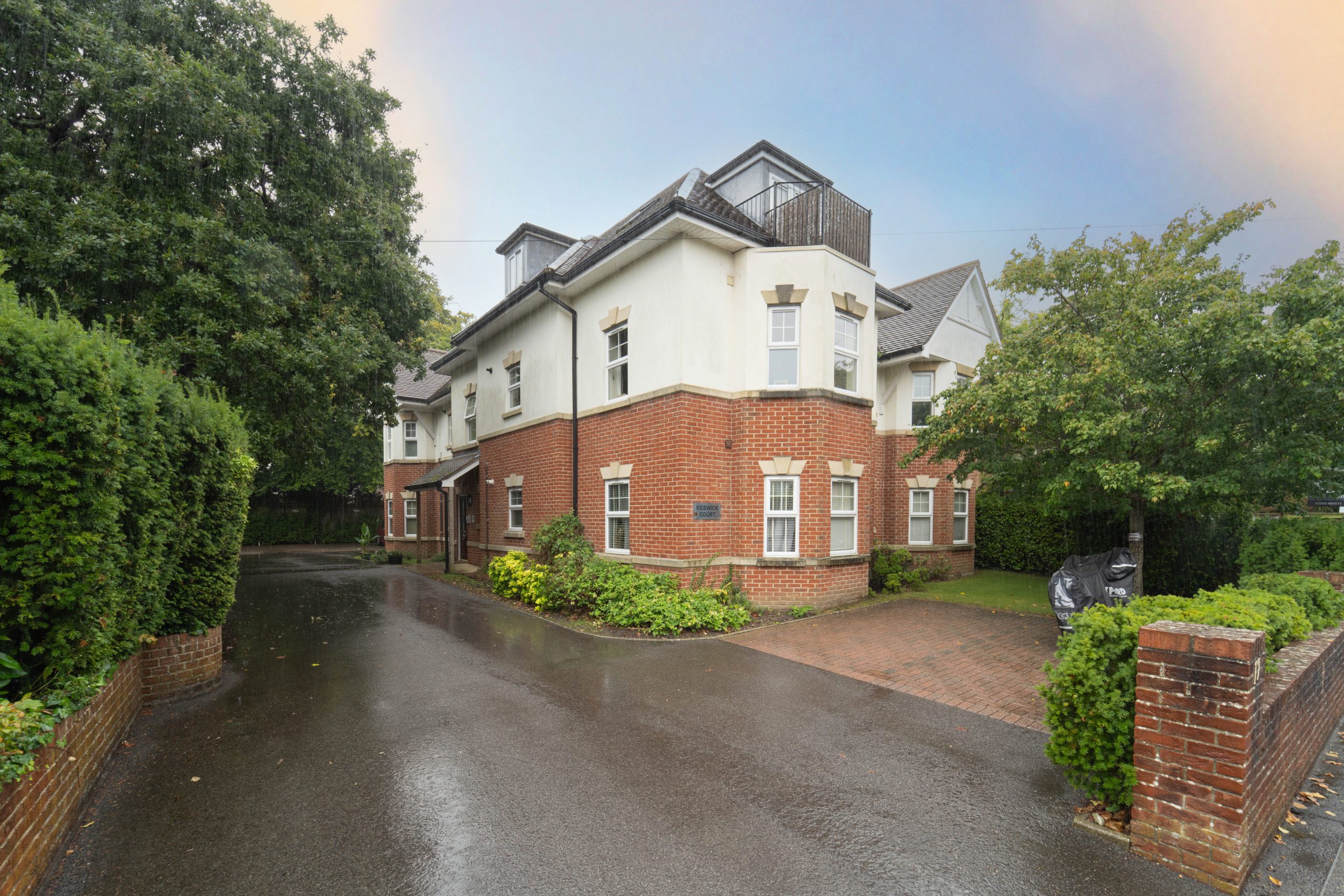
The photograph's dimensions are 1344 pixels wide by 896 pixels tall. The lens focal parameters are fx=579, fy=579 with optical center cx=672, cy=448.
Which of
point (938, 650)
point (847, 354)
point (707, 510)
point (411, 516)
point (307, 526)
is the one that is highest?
point (847, 354)

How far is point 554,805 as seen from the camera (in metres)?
4.02

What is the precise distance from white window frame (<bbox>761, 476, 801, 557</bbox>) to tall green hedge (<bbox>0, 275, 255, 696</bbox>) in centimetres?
839

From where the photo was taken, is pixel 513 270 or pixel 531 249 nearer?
pixel 531 249

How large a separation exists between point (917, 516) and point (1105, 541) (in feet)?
13.8

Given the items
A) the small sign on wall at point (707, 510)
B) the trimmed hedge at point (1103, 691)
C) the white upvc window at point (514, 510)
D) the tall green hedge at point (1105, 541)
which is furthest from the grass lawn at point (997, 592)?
the white upvc window at point (514, 510)

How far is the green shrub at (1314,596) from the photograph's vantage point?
553 cm

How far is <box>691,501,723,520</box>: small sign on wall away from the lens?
1033 centimetres

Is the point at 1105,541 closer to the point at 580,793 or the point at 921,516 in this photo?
the point at 921,516

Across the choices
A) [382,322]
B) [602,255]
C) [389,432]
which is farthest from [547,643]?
[389,432]

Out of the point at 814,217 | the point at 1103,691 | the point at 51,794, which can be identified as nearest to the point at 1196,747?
the point at 1103,691

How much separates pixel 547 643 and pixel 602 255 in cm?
725

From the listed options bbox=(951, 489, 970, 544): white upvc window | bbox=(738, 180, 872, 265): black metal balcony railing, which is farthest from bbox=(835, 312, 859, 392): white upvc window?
bbox=(951, 489, 970, 544): white upvc window

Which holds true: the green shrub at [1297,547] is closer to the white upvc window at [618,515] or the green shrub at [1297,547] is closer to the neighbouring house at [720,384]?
the neighbouring house at [720,384]

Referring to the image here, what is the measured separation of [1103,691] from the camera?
3.62 meters
